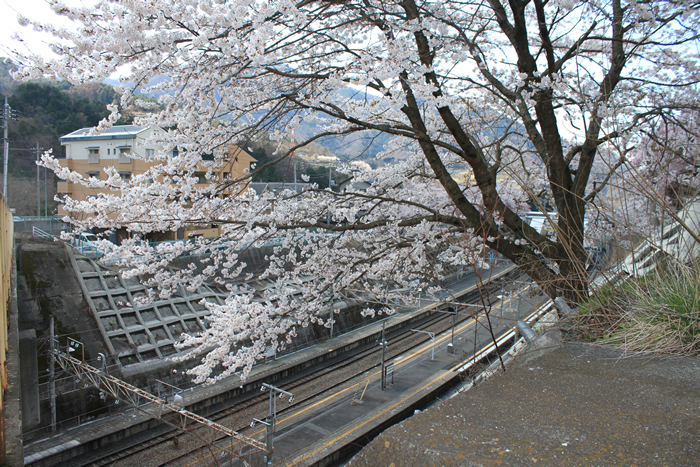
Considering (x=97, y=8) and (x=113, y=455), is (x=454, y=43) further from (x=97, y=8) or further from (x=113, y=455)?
(x=113, y=455)

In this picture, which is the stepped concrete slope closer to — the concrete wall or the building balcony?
the concrete wall

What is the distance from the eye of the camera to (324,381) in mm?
12141

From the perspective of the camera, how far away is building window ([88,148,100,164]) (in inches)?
723

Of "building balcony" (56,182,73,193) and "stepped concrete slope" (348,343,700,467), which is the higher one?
"building balcony" (56,182,73,193)

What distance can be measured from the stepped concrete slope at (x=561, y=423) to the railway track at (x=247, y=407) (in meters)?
3.55

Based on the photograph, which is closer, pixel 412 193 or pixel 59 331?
pixel 412 193

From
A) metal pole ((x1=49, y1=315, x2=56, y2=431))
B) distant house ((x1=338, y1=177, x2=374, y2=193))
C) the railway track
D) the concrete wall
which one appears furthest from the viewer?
metal pole ((x1=49, y1=315, x2=56, y2=431))

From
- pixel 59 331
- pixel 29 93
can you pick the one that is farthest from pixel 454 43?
pixel 29 93

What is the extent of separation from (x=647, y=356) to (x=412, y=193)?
5099 mm

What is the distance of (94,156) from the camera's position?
1836cm

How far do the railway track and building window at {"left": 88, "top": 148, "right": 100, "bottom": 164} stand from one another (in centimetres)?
1371

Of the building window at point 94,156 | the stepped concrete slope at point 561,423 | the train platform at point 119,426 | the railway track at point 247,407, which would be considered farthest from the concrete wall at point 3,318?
the building window at point 94,156

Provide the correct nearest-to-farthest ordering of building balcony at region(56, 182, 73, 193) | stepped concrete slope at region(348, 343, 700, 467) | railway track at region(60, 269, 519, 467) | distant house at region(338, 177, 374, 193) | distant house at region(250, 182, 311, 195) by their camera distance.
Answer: stepped concrete slope at region(348, 343, 700, 467), distant house at region(250, 182, 311, 195), distant house at region(338, 177, 374, 193), railway track at region(60, 269, 519, 467), building balcony at region(56, 182, 73, 193)

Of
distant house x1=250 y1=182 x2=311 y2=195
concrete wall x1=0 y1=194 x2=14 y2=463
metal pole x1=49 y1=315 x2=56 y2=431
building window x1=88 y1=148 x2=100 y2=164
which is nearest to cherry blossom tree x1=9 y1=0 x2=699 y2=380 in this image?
distant house x1=250 y1=182 x2=311 y2=195
